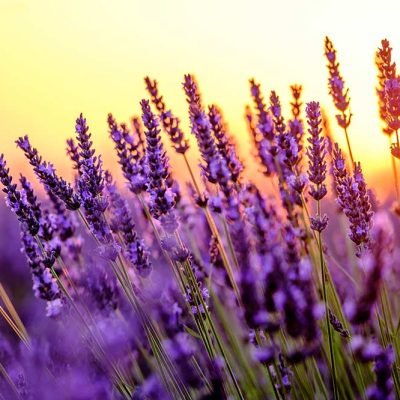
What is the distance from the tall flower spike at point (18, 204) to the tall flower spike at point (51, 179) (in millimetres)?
103

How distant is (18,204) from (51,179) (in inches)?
5.6

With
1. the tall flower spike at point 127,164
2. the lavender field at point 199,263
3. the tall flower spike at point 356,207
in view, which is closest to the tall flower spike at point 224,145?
Answer: the lavender field at point 199,263

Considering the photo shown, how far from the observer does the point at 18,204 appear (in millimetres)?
2258

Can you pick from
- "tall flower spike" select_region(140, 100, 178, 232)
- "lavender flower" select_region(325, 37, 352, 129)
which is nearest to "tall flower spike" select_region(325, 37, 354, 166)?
"lavender flower" select_region(325, 37, 352, 129)

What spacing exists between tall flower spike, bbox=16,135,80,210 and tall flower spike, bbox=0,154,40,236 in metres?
0.10

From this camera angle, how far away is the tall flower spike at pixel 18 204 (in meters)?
2.23

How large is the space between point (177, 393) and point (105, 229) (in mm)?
639

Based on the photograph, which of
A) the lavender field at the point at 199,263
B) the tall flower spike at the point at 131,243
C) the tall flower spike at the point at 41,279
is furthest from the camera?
the tall flower spike at the point at 41,279

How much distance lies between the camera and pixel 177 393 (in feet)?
7.70

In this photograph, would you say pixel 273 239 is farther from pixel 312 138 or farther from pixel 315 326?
pixel 315 326

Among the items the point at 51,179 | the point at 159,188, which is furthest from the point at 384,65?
the point at 51,179

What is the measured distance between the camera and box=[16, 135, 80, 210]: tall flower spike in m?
2.30

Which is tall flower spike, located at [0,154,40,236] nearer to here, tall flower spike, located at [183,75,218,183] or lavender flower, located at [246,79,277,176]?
tall flower spike, located at [183,75,218,183]

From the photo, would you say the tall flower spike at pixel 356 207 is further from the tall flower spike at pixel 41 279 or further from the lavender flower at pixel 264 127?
the tall flower spike at pixel 41 279
